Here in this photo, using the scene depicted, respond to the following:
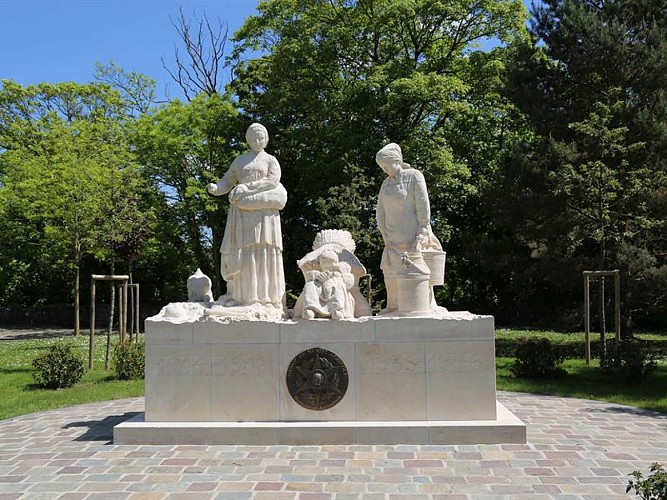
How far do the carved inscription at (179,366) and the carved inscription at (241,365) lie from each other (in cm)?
21

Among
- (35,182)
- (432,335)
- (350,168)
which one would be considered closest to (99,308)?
(35,182)

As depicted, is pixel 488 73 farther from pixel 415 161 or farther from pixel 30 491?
pixel 30 491

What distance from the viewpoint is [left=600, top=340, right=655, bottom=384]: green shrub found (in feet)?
36.7

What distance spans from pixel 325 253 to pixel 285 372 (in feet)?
5.28

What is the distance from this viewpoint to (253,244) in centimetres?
849

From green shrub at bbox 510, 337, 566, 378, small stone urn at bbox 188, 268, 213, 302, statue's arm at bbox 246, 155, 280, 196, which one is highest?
statue's arm at bbox 246, 155, 280, 196

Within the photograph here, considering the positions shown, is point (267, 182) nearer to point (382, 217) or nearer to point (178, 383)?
point (382, 217)

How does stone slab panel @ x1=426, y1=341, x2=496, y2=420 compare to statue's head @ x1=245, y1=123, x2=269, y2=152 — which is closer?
stone slab panel @ x1=426, y1=341, x2=496, y2=420

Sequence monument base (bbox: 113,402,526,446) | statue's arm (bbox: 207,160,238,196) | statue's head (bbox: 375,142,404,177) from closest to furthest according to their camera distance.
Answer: monument base (bbox: 113,402,526,446)
statue's head (bbox: 375,142,404,177)
statue's arm (bbox: 207,160,238,196)

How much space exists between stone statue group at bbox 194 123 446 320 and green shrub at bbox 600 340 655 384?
488 centimetres

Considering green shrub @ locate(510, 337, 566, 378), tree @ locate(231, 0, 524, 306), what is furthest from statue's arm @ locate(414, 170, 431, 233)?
tree @ locate(231, 0, 524, 306)

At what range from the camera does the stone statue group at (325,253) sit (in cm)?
789

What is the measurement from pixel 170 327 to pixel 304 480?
9.25ft

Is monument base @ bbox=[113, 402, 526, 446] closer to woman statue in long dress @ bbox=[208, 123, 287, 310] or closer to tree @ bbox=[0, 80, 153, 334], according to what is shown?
woman statue in long dress @ bbox=[208, 123, 287, 310]
